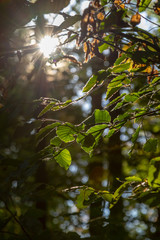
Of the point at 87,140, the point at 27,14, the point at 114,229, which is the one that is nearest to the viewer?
the point at 27,14

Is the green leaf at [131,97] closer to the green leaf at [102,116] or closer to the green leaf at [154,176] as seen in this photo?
the green leaf at [102,116]

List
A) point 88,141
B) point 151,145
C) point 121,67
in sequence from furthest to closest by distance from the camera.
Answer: point 151,145, point 121,67, point 88,141

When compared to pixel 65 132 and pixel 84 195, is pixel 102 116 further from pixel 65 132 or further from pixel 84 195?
pixel 84 195

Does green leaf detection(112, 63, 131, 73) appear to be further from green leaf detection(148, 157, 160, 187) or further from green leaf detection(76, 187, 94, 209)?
green leaf detection(76, 187, 94, 209)

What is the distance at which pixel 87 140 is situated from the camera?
94 centimetres

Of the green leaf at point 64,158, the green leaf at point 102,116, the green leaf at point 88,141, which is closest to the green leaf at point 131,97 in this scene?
the green leaf at point 102,116

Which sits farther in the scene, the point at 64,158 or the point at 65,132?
the point at 64,158

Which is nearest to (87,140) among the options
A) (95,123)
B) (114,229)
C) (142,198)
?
(95,123)

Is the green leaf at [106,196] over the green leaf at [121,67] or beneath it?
beneath

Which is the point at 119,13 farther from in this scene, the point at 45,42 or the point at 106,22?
the point at 45,42

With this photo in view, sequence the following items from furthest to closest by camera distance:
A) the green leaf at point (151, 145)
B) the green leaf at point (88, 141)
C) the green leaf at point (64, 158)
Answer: the green leaf at point (151, 145), the green leaf at point (64, 158), the green leaf at point (88, 141)

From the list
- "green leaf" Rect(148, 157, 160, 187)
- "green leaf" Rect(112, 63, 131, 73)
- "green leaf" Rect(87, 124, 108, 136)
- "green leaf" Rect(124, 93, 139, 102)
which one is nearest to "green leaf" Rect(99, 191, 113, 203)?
"green leaf" Rect(148, 157, 160, 187)

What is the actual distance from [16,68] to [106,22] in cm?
53

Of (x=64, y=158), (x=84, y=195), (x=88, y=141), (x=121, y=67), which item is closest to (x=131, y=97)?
(x=121, y=67)
